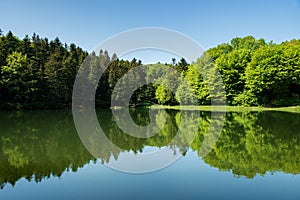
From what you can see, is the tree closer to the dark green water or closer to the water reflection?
the water reflection

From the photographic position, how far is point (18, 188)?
6402mm

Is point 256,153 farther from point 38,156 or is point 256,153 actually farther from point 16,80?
point 16,80

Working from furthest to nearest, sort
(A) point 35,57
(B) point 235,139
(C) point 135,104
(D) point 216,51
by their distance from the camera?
(C) point 135,104 < (D) point 216,51 < (A) point 35,57 < (B) point 235,139

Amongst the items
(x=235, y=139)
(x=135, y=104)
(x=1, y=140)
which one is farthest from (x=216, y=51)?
(x=1, y=140)

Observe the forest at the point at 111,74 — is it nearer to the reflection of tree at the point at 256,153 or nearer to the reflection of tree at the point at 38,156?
the reflection of tree at the point at 256,153

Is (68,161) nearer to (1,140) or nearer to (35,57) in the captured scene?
(1,140)

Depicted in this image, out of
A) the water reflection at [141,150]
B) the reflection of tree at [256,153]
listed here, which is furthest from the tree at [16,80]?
the reflection of tree at [256,153]

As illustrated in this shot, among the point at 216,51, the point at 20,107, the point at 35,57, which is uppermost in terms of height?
the point at 216,51

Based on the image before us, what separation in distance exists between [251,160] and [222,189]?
9.77 feet

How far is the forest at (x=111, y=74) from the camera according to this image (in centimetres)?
3547

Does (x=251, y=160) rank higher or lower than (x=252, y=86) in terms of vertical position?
lower

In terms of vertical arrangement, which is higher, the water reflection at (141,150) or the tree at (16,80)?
the tree at (16,80)

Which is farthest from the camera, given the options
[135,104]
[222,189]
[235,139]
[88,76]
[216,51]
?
[135,104]

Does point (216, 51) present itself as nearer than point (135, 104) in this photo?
Yes
